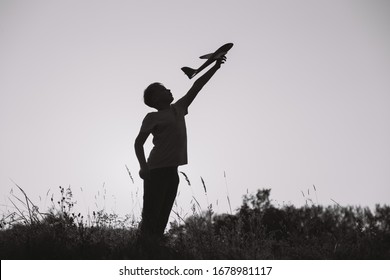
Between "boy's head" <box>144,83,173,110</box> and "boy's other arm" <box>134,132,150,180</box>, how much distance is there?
363mm

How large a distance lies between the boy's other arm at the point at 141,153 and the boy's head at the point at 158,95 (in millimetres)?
363

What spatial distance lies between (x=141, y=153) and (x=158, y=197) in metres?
0.49

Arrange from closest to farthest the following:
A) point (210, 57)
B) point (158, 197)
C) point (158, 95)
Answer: point (158, 197) < point (158, 95) < point (210, 57)

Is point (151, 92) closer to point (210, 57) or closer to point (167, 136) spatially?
point (167, 136)

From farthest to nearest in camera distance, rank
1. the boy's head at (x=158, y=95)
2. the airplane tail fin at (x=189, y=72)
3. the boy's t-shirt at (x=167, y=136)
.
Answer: the airplane tail fin at (x=189, y=72) < the boy's head at (x=158, y=95) < the boy's t-shirt at (x=167, y=136)

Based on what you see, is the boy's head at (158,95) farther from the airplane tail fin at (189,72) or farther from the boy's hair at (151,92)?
the airplane tail fin at (189,72)

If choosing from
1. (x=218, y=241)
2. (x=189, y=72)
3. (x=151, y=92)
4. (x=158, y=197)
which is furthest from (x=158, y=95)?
(x=218, y=241)

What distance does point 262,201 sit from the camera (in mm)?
36250

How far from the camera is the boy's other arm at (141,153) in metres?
4.12

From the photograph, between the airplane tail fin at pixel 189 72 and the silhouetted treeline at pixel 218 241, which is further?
the airplane tail fin at pixel 189 72

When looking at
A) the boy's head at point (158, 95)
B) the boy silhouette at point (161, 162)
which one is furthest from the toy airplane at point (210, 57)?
the boy silhouette at point (161, 162)

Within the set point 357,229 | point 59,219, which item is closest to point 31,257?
point 59,219

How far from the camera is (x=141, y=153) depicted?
14.0 ft
